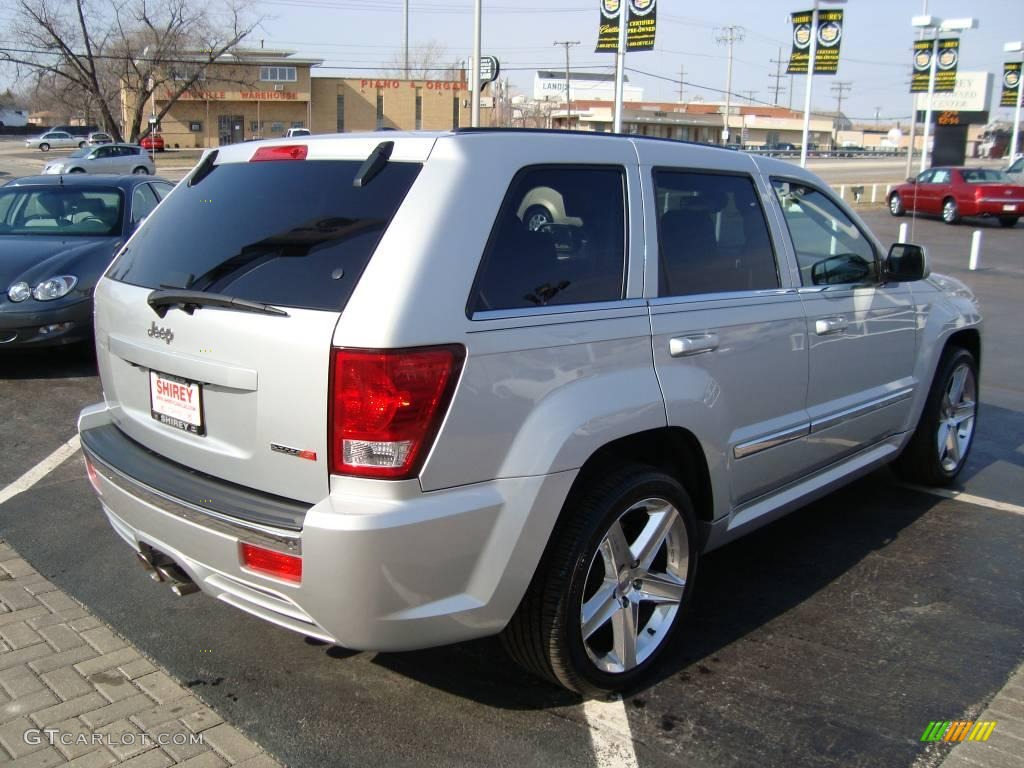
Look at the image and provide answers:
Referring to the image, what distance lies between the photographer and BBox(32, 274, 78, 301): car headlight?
7.45 m

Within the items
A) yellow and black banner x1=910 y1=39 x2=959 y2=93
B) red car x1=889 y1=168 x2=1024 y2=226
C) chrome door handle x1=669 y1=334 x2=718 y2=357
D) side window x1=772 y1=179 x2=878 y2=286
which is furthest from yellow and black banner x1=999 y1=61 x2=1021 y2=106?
chrome door handle x1=669 y1=334 x2=718 y2=357

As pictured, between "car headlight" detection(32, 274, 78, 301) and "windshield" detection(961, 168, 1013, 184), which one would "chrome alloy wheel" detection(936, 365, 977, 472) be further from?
"windshield" detection(961, 168, 1013, 184)

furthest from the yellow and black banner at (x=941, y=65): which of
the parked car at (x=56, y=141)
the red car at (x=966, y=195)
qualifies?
the parked car at (x=56, y=141)

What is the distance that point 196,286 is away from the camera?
3.07m

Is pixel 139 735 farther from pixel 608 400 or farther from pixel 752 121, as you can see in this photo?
pixel 752 121

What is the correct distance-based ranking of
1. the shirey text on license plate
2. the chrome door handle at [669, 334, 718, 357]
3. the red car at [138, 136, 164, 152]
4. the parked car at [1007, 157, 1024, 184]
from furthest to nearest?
the red car at [138, 136, 164, 152], the parked car at [1007, 157, 1024, 184], the chrome door handle at [669, 334, 718, 357], the shirey text on license plate

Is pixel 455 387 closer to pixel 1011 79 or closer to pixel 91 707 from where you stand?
pixel 91 707

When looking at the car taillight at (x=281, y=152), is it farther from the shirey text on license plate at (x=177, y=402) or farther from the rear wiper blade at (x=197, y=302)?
the shirey text on license plate at (x=177, y=402)

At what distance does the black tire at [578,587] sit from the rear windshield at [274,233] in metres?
1.05

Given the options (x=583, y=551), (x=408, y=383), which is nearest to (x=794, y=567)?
(x=583, y=551)

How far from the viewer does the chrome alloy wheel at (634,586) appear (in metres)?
3.19

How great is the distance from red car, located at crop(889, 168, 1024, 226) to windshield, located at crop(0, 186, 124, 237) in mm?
23186

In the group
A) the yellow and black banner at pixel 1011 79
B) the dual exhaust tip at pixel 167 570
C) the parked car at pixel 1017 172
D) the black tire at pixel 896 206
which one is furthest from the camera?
the yellow and black banner at pixel 1011 79

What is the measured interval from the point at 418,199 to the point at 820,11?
90.0ft
